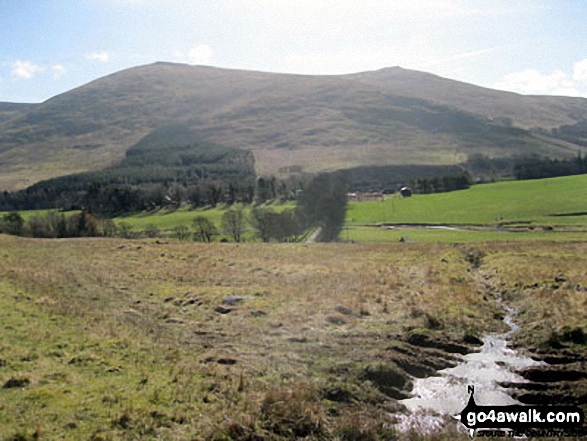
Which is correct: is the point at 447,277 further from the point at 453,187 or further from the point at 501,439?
the point at 453,187

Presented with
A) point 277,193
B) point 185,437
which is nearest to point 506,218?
point 277,193

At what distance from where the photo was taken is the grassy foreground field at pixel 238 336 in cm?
1333

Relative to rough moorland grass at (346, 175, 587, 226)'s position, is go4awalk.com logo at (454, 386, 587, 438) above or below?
below

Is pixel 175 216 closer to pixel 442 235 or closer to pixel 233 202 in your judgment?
pixel 233 202

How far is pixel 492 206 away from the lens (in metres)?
109

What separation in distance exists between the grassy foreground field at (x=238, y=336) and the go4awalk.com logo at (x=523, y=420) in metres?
2.23

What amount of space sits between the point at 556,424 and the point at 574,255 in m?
38.4

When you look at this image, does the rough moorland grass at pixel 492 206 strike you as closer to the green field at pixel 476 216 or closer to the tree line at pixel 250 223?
the green field at pixel 476 216

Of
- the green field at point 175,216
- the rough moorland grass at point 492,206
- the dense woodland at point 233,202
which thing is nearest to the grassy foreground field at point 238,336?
the dense woodland at point 233,202

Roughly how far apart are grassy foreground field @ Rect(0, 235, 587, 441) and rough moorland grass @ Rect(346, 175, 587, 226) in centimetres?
5724

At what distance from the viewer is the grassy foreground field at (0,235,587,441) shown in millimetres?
13328

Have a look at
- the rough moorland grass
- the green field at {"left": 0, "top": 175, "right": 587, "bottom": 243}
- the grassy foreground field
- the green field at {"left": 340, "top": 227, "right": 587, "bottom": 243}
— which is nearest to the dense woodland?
the green field at {"left": 0, "top": 175, "right": 587, "bottom": 243}

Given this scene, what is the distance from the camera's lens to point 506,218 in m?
95.8

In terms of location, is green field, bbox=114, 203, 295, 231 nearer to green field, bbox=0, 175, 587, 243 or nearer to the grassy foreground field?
green field, bbox=0, 175, 587, 243
